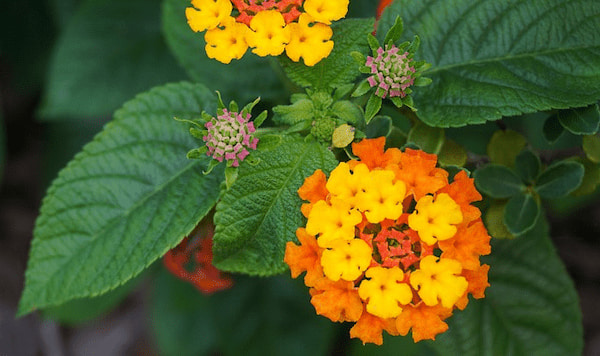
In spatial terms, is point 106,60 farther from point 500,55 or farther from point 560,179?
point 560,179

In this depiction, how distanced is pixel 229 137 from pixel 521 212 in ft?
1.89

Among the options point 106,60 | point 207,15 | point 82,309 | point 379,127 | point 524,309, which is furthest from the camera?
point 82,309

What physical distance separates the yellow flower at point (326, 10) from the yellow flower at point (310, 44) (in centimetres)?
3

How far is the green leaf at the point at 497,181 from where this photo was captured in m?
1.20

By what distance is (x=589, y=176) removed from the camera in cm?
122

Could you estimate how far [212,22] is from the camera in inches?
39.4

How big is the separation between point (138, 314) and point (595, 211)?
1.69 metres

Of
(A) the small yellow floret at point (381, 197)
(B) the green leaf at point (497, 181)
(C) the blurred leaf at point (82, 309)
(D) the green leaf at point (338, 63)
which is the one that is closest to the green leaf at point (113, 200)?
(D) the green leaf at point (338, 63)

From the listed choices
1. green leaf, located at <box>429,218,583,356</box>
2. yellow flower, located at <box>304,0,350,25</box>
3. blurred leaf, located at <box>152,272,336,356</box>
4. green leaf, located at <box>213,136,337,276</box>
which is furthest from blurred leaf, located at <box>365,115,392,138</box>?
blurred leaf, located at <box>152,272,336,356</box>

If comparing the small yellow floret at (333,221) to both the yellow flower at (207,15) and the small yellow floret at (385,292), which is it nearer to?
the small yellow floret at (385,292)

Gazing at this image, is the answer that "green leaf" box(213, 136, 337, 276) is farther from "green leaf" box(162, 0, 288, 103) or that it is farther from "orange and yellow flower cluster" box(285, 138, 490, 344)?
"green leaf" box(162, 0, 288, 103)

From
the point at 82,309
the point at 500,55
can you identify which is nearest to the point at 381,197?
the point at 500,55

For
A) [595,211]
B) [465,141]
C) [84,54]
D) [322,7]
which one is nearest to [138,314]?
[84,54]

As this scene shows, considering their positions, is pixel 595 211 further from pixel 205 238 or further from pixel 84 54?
pixel 84 54
